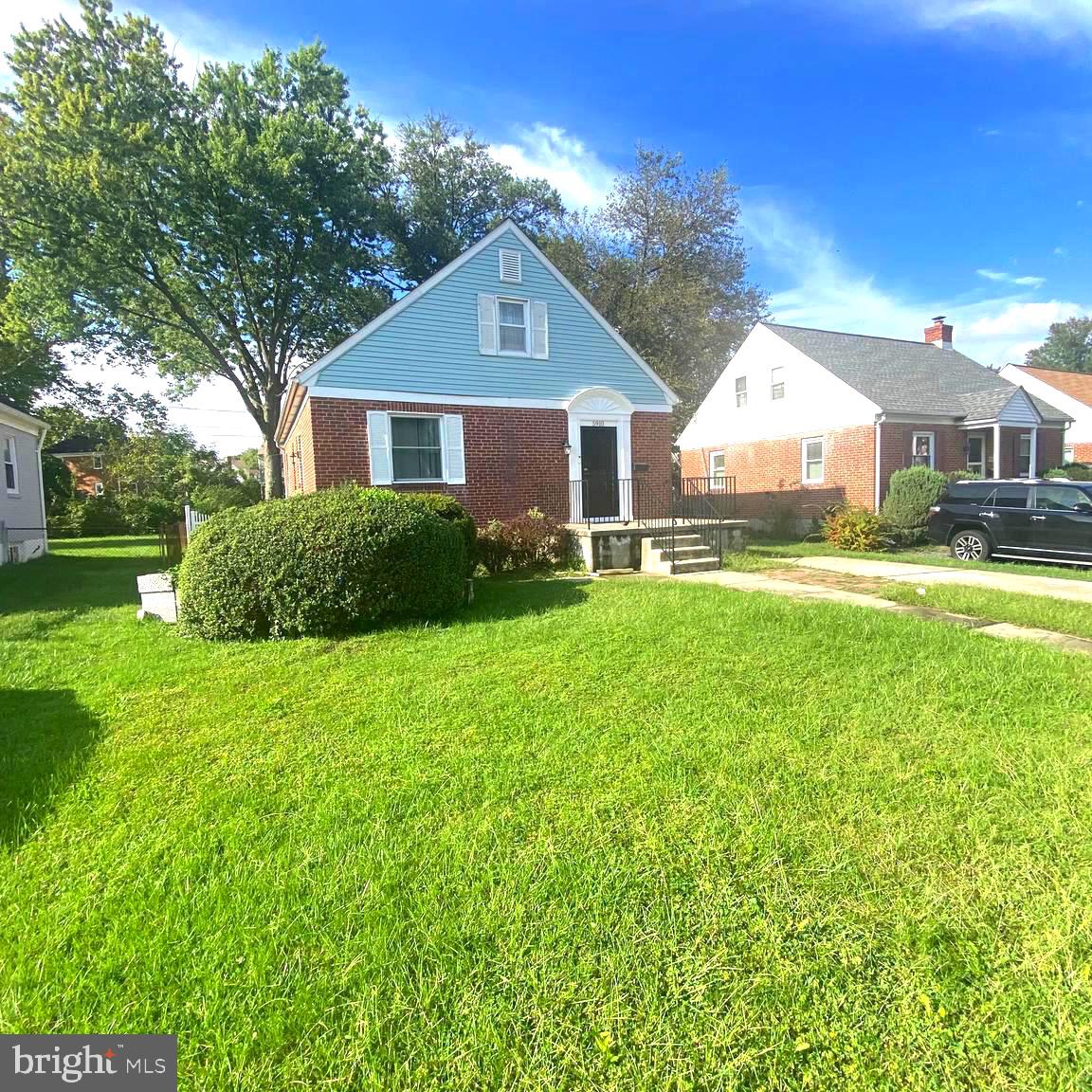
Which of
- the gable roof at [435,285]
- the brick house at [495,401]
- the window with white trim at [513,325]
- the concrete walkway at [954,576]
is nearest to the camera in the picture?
the concrete walkway at [954,576]

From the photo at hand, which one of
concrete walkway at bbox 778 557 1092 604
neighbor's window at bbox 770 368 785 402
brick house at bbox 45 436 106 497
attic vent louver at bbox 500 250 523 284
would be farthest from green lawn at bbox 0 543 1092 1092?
brick house at bbox 45 436 106 497

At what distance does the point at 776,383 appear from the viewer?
1961cm

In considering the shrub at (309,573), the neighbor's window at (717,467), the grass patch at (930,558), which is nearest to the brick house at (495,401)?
the grass patch at (930,558)

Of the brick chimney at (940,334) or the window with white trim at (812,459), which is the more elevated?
the brick chimney at (940,334)

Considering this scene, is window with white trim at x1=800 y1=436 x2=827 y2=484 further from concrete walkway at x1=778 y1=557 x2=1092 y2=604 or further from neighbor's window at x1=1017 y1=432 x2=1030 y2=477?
concrete walkway at x1=778 y1=557 x2=1092 y2=604

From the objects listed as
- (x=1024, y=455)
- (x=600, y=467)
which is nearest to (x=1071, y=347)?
(x=1024, y=455)

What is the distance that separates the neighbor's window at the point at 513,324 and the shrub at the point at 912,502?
9.97 meters

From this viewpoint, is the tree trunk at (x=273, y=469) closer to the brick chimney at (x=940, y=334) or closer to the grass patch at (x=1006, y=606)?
the grass patch at (x=1006, y=606)

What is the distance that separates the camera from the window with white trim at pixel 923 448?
16734 mm

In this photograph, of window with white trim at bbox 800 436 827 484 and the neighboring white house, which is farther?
window with white trim at bbox 800 436 827 484

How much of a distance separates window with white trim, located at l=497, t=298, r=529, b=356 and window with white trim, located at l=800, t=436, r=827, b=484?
34.1 ft

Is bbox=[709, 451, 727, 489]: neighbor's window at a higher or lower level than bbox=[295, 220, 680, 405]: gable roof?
lower

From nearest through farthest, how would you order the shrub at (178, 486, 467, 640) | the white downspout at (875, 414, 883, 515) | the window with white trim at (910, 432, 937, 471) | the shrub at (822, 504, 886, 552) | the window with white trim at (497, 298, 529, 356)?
the shrub at (178, 486, 467, 640)
the window with white trim at (497, 298, 529, 356)
the shrub at (822, 504, 886, 552)
the white downspout at (875, 414, 883, 515)
the window with white trim at (910, 432, 937, 471)

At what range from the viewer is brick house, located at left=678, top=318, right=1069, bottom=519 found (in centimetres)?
1656
